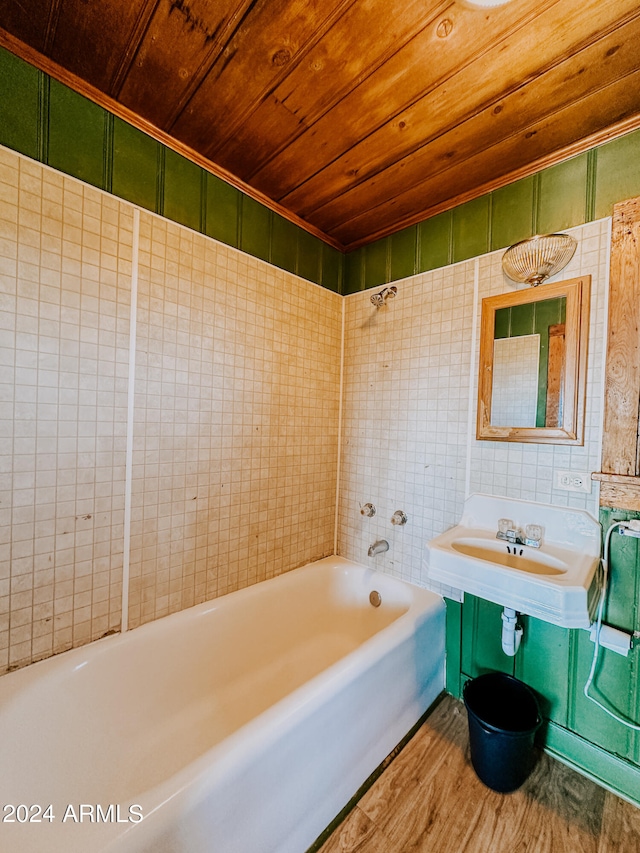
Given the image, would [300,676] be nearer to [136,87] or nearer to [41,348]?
[41,348]

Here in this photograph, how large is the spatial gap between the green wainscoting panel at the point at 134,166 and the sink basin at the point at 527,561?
1845 mm

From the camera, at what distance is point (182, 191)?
1.50 meters

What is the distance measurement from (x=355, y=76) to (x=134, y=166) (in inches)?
35.2

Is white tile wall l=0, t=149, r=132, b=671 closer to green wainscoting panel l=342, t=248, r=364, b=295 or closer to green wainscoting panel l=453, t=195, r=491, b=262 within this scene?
green wainscoting panel l=342, t=248, r=364, b=295

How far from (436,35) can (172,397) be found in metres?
1.52

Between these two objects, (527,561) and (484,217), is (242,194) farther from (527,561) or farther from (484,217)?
(527,561)

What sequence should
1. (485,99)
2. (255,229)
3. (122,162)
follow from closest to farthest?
(485,99)
(122,162)
(255,229)

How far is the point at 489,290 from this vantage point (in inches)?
65.1

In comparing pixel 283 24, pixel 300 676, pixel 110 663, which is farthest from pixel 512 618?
pixel 283 24

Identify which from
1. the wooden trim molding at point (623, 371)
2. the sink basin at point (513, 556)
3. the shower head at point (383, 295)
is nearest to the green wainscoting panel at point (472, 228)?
the shower head at point (383, 295)

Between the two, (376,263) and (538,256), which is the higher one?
(376,263)

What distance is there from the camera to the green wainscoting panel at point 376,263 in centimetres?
206

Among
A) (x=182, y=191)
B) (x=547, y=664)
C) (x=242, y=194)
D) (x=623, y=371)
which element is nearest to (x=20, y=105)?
(x=182, y=191)

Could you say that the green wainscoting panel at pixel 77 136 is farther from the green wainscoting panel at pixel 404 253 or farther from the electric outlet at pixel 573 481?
the electric outlet at pixel 573 481
